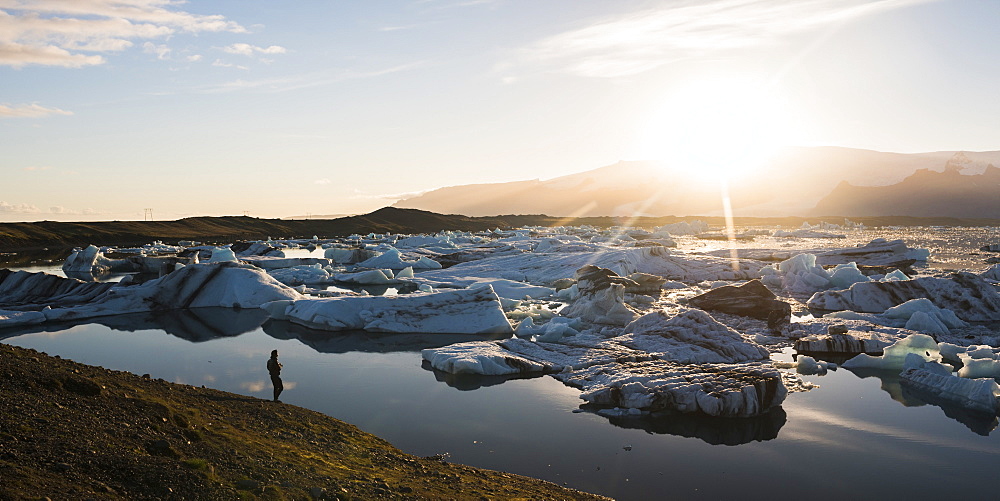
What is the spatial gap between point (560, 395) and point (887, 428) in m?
5.77

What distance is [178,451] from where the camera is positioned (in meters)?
6.24

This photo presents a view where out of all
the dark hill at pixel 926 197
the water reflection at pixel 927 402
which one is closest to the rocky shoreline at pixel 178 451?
the water reflection at pixel 927 402

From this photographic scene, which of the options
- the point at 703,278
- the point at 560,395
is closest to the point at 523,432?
the point at 560,395

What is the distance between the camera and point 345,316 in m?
20.2

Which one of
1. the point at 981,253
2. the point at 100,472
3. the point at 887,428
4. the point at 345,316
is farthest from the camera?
the point at 981,253

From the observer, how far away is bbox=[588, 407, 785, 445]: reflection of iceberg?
10.3 m

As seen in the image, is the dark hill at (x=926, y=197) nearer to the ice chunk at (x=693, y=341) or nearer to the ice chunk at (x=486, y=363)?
the ice chunk at (x=693, y=341)

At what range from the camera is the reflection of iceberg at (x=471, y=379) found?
44.4 feet

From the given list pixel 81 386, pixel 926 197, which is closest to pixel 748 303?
pixel 81 386

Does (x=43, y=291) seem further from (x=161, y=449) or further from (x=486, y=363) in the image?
(x=161, y=449)

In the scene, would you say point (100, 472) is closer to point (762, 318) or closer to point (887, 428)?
point (887, 428)

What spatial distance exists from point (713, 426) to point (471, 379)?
17.6 feet

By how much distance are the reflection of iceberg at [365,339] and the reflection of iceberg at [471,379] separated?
3.37m

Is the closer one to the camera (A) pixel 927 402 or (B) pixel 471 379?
(A) pixel 927 402
